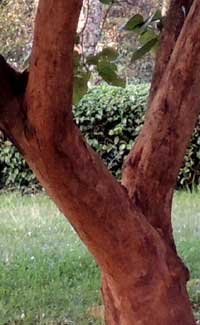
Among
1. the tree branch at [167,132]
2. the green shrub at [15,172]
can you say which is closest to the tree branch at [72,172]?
the tree branch at [167,132]

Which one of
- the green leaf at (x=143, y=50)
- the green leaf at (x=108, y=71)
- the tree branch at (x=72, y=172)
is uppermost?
the green leaf at (x=143, y=50)

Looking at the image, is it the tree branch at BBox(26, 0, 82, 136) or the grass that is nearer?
the tree branch at BBox(26, 0, 82, 136)

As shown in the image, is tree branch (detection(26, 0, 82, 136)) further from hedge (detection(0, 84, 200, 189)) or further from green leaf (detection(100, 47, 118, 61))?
hedge (detection(0, 84, 200, 189))

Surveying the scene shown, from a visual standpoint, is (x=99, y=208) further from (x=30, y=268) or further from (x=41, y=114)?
(x=30, y=268)

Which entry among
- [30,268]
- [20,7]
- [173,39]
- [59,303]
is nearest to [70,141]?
[173,39]

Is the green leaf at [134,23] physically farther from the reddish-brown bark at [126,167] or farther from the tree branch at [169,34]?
the reddish-brown bark at [126,167]

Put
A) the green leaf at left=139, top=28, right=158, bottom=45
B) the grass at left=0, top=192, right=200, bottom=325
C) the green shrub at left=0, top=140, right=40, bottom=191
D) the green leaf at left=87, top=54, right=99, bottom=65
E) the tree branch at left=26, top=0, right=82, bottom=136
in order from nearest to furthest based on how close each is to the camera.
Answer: the tree branch at left=26, top=0, right=82, bottom=136, the green leaf at left=87, top=54, right=99, bottom=65, the green leaf at left=139, top=28, right=158, bottom=45, the grass at left=0, top=192, right=200, bottom=325, the green shrub at left=0, top=140, right=40, bottom=191

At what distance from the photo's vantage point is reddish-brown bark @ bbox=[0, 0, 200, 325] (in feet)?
6.69

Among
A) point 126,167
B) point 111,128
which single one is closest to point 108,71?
point 126,167

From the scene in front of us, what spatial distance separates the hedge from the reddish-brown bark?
720 cm

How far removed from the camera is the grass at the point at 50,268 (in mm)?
4508

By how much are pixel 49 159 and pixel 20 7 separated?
1252cm

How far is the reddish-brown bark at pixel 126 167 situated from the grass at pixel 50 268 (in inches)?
78.1

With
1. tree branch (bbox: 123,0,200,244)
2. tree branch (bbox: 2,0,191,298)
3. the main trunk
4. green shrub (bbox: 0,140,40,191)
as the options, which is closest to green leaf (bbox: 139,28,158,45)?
tree branch (bbox: 123,0,200,244)
